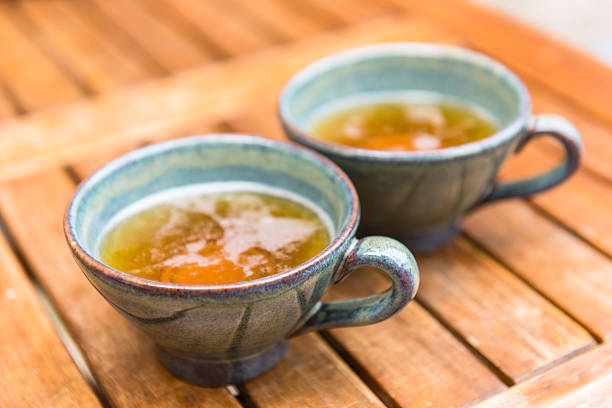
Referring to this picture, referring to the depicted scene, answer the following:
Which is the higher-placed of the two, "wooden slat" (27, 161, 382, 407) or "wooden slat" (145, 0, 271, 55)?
"wooden slat" (27, 161, 382, 407)

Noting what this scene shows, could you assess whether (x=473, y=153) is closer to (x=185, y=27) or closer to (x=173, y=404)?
(x=173, y=404)

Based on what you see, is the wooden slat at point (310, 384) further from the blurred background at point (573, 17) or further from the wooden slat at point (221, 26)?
the blurred background at point (573, 17)

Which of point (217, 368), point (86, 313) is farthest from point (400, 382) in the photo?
point (86, 313)

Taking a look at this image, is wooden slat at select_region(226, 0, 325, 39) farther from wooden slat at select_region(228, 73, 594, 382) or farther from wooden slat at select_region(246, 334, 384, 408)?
wooden slat at select_region(246, 334, 384, 408)

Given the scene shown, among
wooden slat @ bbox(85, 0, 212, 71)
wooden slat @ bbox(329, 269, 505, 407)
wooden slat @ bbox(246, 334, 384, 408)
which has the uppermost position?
wooden slat @ bbox(329, 269, 505, 407)

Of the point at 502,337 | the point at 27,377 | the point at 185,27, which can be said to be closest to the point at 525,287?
the point at 502,337

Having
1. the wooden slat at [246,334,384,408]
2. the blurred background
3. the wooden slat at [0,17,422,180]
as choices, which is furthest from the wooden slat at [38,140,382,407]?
the blurred background
